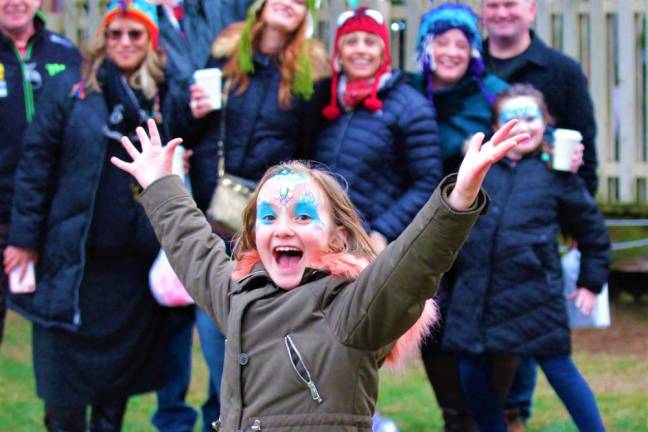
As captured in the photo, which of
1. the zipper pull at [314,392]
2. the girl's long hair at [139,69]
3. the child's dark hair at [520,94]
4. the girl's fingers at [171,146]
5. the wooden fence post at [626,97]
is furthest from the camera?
the wooden fence post at [626,97]

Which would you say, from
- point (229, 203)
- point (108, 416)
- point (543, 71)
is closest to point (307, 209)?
point (229, 203)

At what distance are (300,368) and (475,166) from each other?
740mm

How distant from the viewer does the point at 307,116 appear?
5293mm

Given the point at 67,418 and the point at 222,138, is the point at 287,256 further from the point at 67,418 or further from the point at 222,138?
the point at 67,418

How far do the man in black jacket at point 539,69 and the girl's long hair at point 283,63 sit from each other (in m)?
0.82

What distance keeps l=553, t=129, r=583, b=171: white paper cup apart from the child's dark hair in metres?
0.11

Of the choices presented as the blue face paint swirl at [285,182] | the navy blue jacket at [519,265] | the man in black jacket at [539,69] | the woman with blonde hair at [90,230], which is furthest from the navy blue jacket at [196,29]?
the blue face paint swirl at [285,182]

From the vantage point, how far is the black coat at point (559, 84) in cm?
545

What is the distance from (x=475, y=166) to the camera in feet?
9.30

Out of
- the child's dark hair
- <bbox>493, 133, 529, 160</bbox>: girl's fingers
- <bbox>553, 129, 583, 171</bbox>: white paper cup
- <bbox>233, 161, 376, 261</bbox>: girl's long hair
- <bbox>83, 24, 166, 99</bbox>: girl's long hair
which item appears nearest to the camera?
<bbox>493, 133, 529, 160</bbox>: girl's fingers

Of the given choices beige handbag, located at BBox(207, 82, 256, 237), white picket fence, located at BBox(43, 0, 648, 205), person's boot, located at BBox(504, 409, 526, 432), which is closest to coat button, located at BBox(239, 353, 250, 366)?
beige handbag, located at BBox(207, 82, 256, 237)

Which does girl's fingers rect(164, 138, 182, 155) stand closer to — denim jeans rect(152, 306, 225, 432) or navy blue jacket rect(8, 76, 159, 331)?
navy blue jacket rect(8, 76, 159, 331)

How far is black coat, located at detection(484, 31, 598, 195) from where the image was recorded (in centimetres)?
545

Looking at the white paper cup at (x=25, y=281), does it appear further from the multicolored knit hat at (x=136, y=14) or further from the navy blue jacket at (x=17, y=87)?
the multicolored knit hat at (x=136, y=14)
